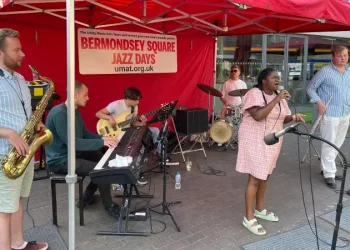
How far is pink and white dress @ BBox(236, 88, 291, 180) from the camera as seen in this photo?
322cm

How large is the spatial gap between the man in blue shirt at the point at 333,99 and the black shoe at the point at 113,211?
3.05 m

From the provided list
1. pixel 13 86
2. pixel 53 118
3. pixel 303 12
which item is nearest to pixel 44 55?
pixel 53 118

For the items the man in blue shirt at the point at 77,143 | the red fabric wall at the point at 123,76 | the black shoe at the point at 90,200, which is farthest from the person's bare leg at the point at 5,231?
the red fabric wall at the point at 123,76

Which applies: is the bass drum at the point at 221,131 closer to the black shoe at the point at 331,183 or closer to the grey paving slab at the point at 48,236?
the black shoe at the point at 331,183

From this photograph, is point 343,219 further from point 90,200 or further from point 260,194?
point 90,200

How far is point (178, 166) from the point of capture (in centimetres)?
571

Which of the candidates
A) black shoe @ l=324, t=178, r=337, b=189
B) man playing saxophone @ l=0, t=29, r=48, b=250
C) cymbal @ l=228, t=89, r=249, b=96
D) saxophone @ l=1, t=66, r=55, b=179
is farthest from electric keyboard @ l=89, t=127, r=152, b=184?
cymbal @ l=228, t=89, r=249, b=96

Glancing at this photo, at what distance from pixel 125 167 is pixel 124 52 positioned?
3.48m

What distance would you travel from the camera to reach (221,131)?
650 cm

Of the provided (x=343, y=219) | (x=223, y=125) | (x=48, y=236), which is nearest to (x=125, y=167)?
(x=48, y=236)

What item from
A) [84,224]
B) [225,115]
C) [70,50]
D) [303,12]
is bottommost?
[84,224]

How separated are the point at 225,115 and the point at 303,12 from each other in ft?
11.6

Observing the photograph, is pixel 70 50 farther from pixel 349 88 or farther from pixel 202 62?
pixel 202 62

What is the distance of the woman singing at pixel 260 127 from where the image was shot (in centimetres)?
316
